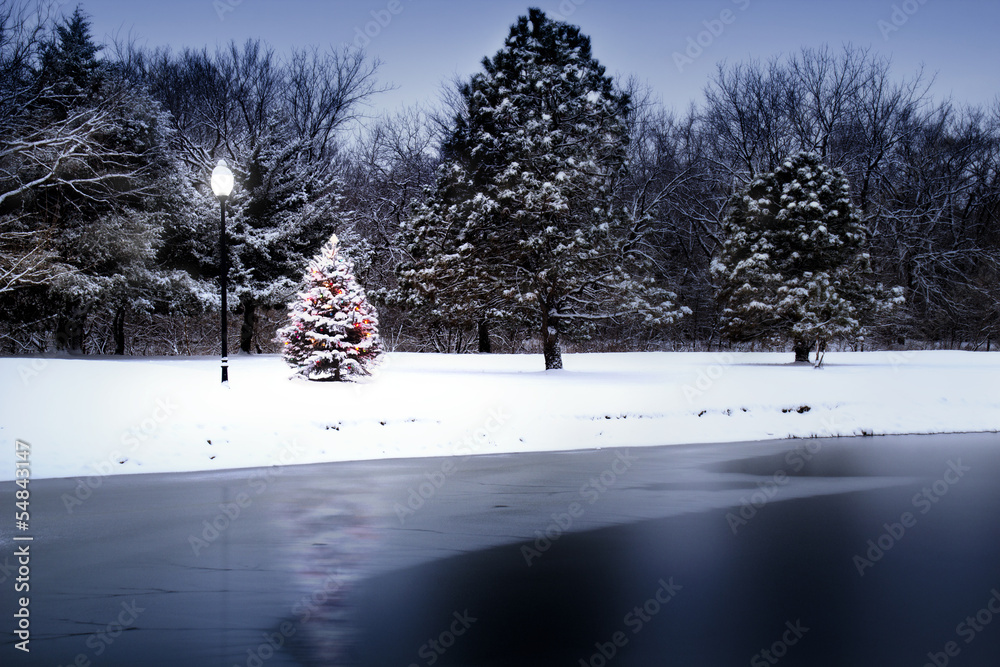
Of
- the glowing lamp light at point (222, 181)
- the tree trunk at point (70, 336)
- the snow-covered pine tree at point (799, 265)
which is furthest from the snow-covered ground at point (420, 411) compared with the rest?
the tree trunk at point (70, 336)

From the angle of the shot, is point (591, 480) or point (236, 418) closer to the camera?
point (591, 480)

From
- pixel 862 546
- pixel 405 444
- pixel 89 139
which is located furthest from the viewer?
pixel 89 139

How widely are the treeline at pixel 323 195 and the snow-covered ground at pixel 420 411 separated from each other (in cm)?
688

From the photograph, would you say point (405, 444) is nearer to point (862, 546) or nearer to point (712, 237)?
point (862, 546)

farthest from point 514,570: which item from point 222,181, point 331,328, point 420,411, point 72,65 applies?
point 72,65

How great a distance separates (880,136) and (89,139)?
3509 cm

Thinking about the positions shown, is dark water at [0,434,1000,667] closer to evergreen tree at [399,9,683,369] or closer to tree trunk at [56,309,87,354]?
evergreen tree at [399,9,683,369]

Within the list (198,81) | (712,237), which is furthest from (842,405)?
(198,81)

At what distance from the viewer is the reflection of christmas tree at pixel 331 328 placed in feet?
58.4

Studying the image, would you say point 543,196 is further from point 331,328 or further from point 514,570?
point 514,570

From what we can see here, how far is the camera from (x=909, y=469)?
1245 cm

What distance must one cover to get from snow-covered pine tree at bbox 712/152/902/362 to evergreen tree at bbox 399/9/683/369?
4627mm

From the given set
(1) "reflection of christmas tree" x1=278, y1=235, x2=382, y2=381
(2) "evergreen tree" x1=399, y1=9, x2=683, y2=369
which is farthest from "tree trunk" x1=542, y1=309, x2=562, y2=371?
(1) "reflection of christmas tree" x1=278, y1=235, x2=382, y2=381

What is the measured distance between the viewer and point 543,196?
23438 millimetres
